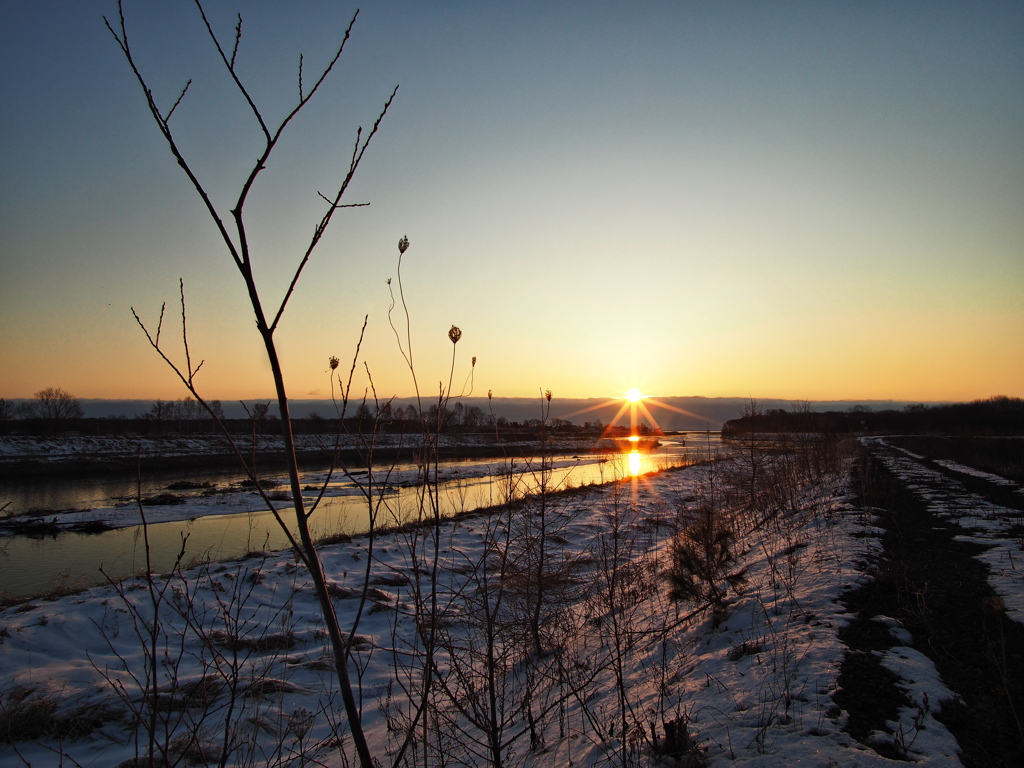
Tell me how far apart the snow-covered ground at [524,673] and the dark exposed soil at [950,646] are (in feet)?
0.36

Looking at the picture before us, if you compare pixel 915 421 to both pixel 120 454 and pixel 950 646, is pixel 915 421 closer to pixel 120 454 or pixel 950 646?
pixel 950 646

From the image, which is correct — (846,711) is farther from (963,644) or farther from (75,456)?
(75,456)

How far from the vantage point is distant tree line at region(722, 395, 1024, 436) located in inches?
950

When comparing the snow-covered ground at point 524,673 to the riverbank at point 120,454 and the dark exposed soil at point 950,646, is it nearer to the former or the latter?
the dark exposed soil at point 950,646

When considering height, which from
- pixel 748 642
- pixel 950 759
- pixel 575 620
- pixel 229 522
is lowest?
pixel 229 522

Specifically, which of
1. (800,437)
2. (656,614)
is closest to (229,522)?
(656,614)

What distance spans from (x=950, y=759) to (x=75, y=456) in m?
45.2

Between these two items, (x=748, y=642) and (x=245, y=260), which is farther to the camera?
(x=748, y=642)

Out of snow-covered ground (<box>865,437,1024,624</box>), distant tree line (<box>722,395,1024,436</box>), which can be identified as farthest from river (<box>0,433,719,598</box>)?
distant tree line (<box>722,395,1024,436</box>)

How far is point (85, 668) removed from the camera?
575cm

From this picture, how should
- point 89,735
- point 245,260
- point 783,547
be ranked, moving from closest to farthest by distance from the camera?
point 245,260
point 89,735
point 783,547

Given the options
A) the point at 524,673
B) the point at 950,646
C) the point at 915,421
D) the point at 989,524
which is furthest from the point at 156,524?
the point at 915,421

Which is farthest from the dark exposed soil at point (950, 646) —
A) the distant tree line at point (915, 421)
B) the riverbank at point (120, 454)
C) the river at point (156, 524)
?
the riverbank at point (120, 454)

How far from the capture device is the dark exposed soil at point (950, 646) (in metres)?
2.86
